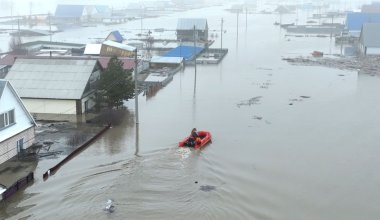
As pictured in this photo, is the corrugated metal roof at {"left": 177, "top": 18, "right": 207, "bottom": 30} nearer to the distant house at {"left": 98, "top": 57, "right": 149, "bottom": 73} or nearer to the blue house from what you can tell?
the distant house at {"left": 98, "top": 57, "right": 149, "bottom": 73}

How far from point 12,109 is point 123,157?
242 cm

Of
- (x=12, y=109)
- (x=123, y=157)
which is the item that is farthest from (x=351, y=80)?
(x=12, y=109)

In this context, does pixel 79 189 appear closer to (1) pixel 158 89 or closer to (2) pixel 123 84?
(2) pixel 123 84

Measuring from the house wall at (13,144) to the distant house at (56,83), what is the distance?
2.50 m

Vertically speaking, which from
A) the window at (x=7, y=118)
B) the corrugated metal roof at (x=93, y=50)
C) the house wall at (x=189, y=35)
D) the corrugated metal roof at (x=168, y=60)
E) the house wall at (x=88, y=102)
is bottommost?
the house wall at (x=88, y=102)

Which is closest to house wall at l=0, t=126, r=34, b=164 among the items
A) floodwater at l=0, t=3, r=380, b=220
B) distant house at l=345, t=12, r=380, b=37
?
floodwater at l=0, t=3, r=380, b=220

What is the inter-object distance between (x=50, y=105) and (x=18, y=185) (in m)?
4.87

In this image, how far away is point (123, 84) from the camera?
13242mm

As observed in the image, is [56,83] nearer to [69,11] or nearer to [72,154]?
[72,154]

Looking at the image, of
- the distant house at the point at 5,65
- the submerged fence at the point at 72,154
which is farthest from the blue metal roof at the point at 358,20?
the submerged fence at the point at 72,154

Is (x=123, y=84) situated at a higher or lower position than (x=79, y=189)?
higher

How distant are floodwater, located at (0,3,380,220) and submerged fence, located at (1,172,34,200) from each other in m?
0.13

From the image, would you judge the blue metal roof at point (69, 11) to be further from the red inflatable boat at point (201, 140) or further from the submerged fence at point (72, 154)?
the red inflatable boat at point (201, 140)

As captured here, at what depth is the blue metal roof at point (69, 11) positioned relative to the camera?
171ft
